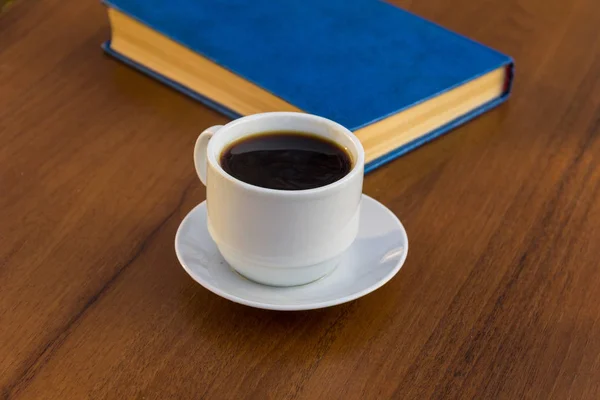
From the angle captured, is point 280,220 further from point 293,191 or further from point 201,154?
point 201,154

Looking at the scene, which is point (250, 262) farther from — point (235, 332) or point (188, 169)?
point (188, 169)

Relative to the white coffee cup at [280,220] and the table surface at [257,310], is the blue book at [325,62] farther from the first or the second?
the white coffee cup at [280,220]

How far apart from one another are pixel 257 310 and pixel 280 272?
42 millimetres

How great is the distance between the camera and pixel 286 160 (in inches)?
23.3

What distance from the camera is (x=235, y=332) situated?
1.87ft

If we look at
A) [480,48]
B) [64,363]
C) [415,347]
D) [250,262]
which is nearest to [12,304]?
[64,363]

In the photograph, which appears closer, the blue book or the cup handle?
the cup handle

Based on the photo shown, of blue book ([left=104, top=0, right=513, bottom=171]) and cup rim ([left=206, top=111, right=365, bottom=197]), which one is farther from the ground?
cup rim ([left=206, top=111, right=365, bottom=197])

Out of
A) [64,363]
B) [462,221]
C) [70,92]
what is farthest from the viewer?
[70,92]

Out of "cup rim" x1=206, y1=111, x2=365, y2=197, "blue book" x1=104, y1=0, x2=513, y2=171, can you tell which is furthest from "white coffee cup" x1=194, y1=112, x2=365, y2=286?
"blue book" x1=104, y1=0, x2=513, y2=171

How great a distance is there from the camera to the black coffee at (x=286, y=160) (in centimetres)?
57

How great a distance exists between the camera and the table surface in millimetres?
537

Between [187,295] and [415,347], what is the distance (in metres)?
0.19

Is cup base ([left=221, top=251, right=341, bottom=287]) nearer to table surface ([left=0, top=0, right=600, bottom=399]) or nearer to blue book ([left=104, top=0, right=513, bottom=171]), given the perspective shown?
table surface ([left=0, top=0, right=600, bottom=399])
